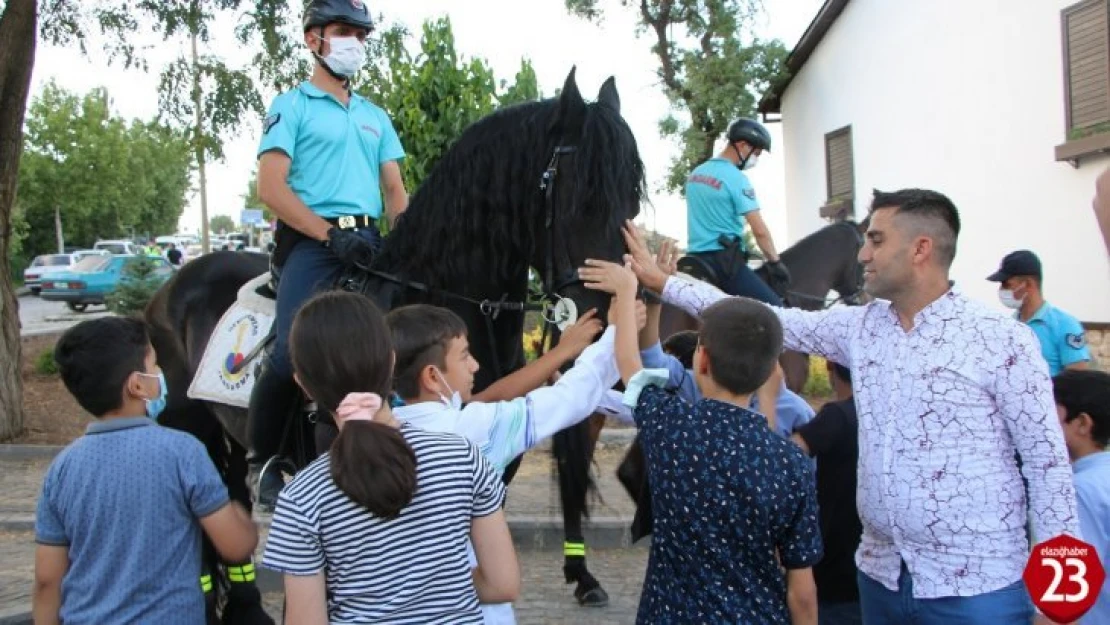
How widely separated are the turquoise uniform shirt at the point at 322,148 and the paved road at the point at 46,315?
2271cm

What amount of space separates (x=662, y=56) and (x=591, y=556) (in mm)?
14305

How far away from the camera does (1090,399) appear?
11.4 ft

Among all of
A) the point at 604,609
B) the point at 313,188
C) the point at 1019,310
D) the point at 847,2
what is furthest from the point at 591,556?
the point at 847,2

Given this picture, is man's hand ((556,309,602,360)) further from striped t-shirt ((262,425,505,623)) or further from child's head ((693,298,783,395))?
striped t-shirt ((262,425,505,623))

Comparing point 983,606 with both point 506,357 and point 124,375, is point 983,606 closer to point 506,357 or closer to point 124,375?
point 506,357

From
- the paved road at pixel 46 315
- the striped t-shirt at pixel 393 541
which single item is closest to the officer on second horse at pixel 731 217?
the striped t-shirt at pixel 393 541

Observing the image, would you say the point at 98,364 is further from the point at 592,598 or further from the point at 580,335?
the point at 592,598

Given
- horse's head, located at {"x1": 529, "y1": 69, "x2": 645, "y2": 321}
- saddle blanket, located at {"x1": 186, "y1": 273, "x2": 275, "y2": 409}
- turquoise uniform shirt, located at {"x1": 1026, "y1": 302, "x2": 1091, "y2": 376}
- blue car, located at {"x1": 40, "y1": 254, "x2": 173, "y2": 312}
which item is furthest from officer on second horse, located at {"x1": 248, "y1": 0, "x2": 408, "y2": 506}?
blue car, located at {"x1": 40, "y1": 254, "x2": 173, "y2": 312}

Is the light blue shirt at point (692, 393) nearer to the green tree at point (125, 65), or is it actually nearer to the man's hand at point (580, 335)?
the man's hand at point (580, 335)

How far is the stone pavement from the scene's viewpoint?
243 inches

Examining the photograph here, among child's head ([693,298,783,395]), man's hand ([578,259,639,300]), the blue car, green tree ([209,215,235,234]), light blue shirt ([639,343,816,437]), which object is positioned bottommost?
light blue shirt ([639,343,816,437])

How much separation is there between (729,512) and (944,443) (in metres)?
0.75

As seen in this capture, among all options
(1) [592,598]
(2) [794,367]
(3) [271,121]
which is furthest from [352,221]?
(2) [794,367]

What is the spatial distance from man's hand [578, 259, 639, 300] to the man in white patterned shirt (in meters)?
0.72
